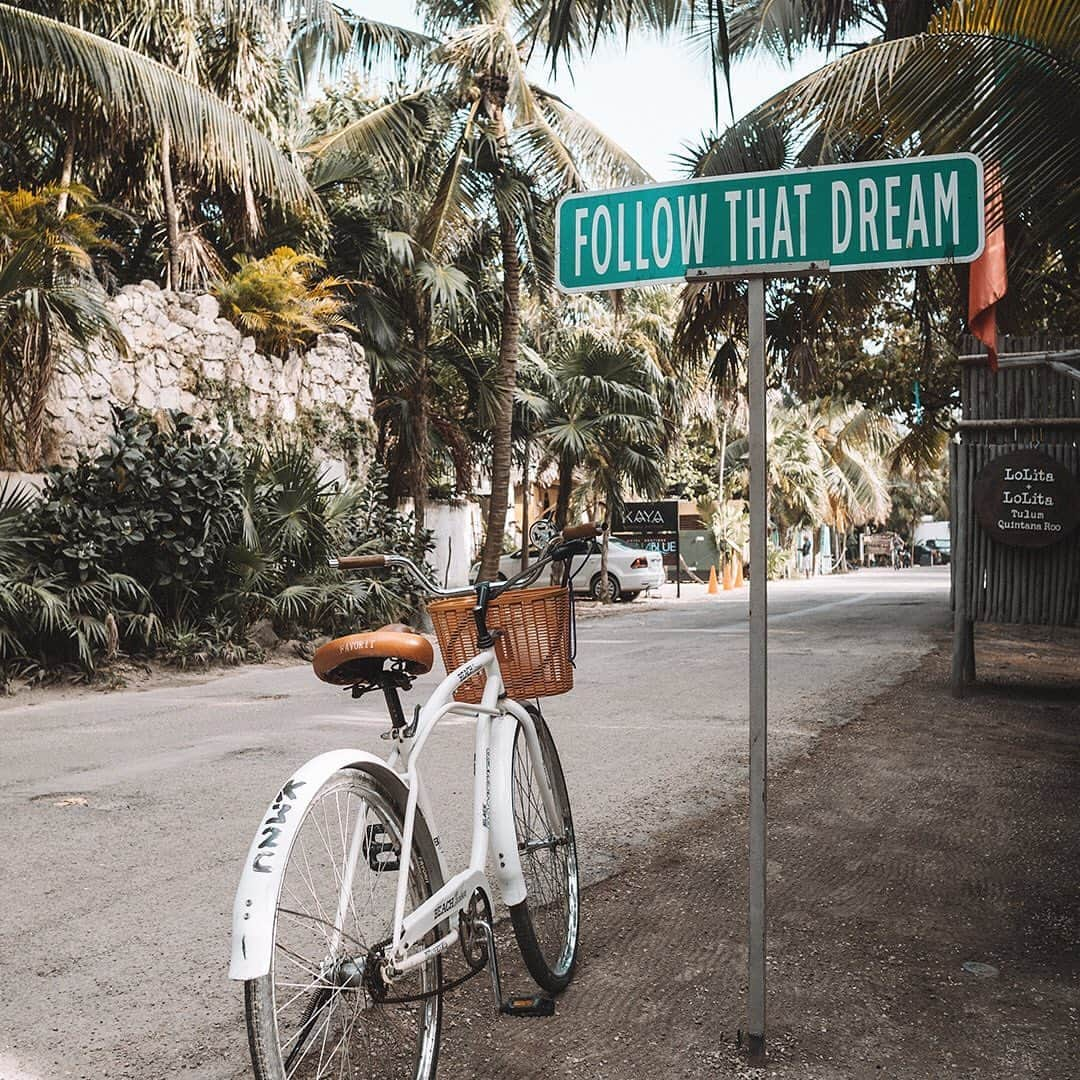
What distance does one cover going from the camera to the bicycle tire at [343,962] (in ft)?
7.72

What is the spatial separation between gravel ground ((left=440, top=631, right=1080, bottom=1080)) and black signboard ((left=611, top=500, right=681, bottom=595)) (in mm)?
19534

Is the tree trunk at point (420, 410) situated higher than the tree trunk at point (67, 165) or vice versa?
the tree trunk at point (67, 165)

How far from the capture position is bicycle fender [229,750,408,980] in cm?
222

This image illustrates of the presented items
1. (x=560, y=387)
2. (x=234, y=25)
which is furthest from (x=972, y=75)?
(x=560, y=387)

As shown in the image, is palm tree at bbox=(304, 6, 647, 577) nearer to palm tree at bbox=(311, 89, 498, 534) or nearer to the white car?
palm tree at bbox=(311, 89, 498, 534)

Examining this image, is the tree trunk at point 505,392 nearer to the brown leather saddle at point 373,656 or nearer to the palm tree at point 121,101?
the palm tree at point 121,101

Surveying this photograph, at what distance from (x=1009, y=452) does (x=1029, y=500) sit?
43 cm

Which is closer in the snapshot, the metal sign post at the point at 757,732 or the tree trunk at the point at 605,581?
the metal sign post at the point at 757,732

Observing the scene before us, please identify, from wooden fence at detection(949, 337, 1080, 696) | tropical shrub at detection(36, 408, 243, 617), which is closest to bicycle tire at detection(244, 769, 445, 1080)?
wooden fence at detection(949, 337, 1080, 696)

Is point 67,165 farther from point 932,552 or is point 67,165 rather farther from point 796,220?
point 932,552

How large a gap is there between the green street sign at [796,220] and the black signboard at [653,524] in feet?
75.5

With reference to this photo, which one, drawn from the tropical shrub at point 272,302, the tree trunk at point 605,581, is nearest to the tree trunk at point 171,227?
the tropical shrub at point 272,302

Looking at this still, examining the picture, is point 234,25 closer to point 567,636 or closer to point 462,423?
point 462,423

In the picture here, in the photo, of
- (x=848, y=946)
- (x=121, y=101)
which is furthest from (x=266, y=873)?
(x=121, y=101)
